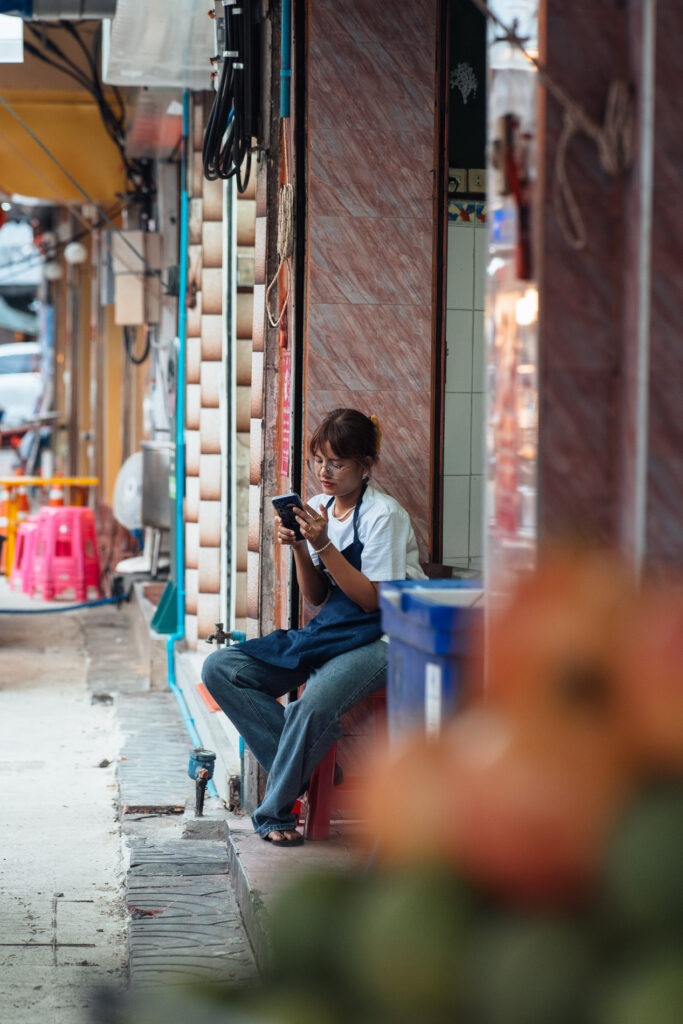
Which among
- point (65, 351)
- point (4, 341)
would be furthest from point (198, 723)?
point (4, 341)

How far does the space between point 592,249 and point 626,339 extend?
16 centimetres

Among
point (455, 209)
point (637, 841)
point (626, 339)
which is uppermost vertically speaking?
point (455, 209)

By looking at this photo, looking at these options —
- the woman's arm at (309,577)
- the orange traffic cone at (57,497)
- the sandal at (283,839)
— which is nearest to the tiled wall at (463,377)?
the woman's arm at (309,577)

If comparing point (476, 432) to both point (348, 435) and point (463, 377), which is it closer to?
point (463, 377)

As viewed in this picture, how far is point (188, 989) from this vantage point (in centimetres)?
171

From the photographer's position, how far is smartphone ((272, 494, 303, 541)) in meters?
4.26

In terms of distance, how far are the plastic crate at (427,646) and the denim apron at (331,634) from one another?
3.72 ft

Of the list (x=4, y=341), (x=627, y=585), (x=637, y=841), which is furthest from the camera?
(x=4, y=341)

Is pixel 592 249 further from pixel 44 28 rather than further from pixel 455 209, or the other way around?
pixel 44 28

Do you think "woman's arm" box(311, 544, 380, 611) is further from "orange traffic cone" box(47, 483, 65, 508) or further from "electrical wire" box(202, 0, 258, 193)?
"orange traffic cone" box(47, 483, 65, 508)

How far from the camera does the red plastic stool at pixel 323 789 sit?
4.42 meters

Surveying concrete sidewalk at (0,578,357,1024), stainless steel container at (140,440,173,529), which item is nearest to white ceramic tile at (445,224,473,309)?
concrete sidewalk at (0,578,357,1024)

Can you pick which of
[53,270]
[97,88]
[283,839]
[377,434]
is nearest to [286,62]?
[377,434]

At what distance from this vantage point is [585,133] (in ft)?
Result: 7.43
